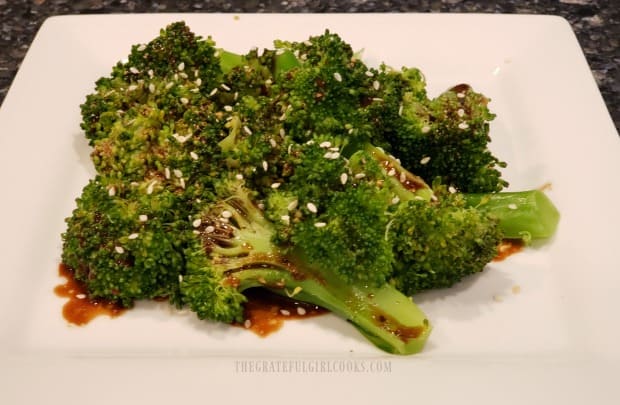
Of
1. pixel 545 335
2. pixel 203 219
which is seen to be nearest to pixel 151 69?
pixel 203 219

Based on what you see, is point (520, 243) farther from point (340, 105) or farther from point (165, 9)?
point (165, 9)

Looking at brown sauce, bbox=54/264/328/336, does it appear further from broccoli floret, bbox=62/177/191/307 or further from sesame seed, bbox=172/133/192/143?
sesame seed, bbox=172/133/192/143

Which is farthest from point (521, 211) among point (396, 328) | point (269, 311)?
point (269, 311)

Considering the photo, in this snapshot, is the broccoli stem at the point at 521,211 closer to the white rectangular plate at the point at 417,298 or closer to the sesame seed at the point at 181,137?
the white rectangular plate at the point at 417,298

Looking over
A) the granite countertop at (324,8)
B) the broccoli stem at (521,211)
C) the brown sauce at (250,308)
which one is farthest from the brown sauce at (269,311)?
the granite countertop at (324,8)

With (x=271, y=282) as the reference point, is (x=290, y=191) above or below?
above

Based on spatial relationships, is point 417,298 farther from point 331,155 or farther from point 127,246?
point 127,246

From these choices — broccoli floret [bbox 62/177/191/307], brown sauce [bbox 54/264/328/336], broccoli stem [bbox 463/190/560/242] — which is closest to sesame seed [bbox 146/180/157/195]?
broccoli floret [bbox 62/177/191/307]

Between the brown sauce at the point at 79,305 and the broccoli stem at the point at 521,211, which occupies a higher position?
the broccoli stem at the point at 521,211
